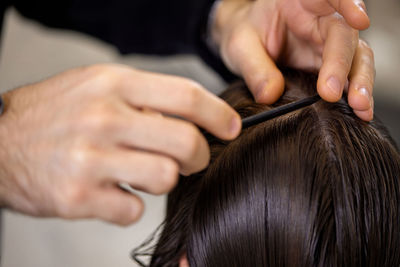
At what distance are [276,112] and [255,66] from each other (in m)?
0.23

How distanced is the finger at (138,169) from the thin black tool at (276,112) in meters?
0.14

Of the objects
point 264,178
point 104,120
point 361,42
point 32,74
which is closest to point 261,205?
point 264,178

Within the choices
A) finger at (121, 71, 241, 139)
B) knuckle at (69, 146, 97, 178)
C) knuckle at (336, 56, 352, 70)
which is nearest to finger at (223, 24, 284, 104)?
knuckle at (336, 56, 352, 70)

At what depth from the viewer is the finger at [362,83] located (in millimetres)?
603

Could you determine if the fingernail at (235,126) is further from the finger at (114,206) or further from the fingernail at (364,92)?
the fingernail at (364,92)

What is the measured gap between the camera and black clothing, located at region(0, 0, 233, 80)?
1.21 metres

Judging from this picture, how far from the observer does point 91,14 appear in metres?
1.27

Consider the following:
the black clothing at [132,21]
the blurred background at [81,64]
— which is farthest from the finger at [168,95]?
the blurred background at [81,64]

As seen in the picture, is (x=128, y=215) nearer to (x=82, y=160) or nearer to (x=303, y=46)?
(x=82, y=160)

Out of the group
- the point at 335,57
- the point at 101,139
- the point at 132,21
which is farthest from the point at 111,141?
the point at 132,21

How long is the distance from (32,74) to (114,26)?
97cm

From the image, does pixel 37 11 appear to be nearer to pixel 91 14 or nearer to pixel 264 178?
pixel 91 14

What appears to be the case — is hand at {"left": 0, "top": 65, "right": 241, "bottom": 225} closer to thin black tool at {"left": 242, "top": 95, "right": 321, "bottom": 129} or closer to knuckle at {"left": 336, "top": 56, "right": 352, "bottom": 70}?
thin black tool at {"left": 242, "top": 95, "right": 321, "bottom": 129}

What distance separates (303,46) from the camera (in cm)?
84
